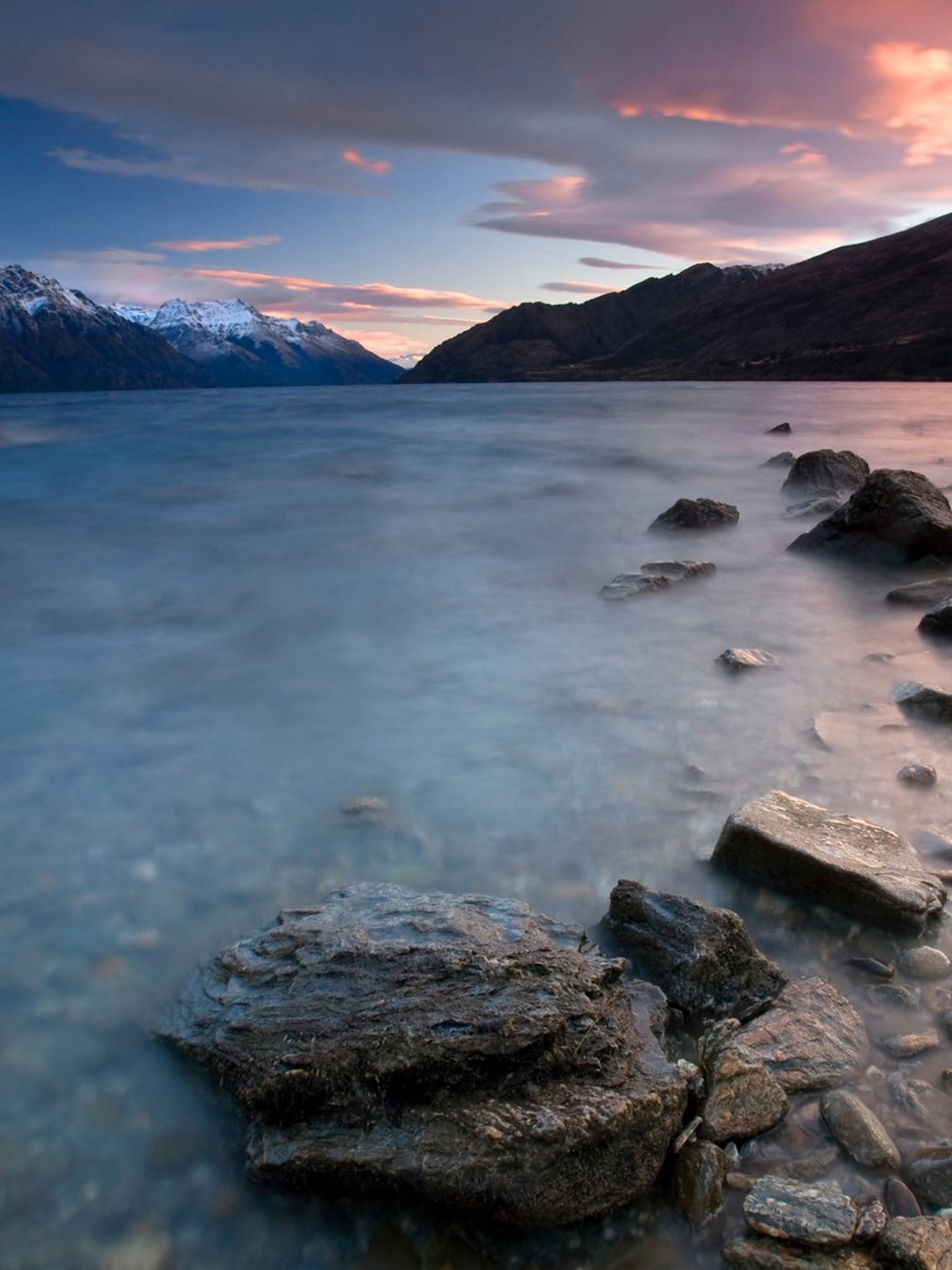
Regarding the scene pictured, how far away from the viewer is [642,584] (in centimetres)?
812

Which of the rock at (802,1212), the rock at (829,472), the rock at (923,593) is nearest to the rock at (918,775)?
the rock at (802,1212)

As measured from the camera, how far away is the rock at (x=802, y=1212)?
2.08 meters

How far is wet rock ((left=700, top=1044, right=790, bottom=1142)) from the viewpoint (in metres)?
2.43

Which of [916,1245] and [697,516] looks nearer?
[916,1245]

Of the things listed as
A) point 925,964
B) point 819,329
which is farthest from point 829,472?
point 819,329

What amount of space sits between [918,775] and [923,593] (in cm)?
391

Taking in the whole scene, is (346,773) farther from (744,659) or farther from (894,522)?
(894,522)

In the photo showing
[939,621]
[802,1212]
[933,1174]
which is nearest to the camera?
[802,1212]

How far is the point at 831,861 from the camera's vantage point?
3361mm

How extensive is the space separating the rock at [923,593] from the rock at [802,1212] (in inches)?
248

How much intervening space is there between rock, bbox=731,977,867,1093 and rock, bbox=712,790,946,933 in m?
0.50

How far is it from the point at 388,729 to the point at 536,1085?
311 cm

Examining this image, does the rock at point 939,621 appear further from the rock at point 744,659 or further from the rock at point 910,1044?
the rock at point 910,1044

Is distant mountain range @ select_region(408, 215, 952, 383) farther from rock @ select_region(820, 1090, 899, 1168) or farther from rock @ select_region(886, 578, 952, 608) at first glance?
rock @ select_region(820, 1090, 899, 1168)
